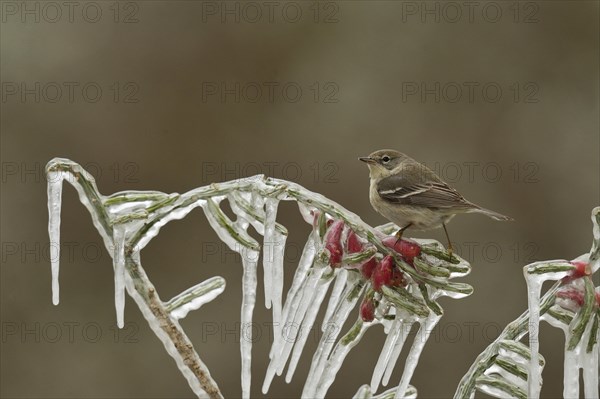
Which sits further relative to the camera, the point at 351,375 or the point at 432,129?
the point at 432,129

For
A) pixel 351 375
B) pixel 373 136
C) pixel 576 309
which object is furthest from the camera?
pixel 373 136

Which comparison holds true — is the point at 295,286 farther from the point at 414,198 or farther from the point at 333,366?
the point at 414,198

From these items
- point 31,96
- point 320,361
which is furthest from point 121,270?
point 31,96

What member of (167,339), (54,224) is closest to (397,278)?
(167,339)

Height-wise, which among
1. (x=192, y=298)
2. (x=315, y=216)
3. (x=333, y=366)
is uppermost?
(x=315, y=216)

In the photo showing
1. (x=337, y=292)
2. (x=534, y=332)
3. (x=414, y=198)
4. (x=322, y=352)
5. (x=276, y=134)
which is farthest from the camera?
(x=276, y=134)

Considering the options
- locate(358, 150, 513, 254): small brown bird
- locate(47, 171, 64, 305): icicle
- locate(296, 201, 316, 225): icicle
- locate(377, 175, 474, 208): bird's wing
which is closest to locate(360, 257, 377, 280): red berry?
locate(296, 201, 316, 225): icicle

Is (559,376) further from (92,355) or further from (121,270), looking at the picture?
(121,270)
